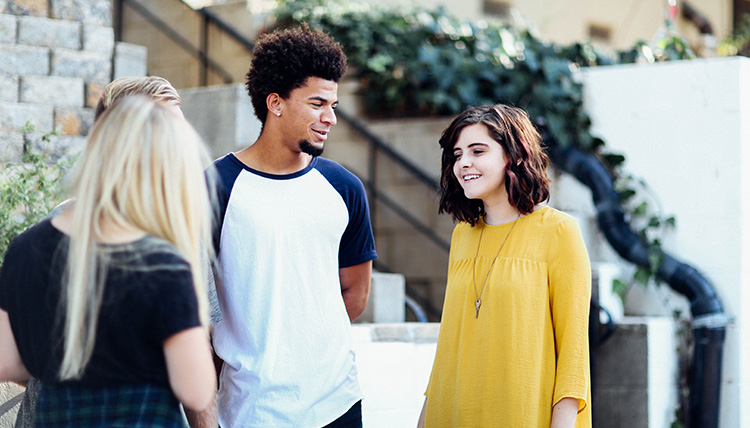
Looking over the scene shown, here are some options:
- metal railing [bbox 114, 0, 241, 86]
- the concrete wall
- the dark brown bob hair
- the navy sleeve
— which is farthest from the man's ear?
the concrete wall

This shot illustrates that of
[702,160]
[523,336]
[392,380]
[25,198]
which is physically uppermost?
[702,160]

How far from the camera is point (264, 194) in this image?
237 centimetres

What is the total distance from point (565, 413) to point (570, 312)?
27 cm

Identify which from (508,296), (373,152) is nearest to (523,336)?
(508,296)

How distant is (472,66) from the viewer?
6.01m

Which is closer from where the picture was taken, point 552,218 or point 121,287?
point 121,287

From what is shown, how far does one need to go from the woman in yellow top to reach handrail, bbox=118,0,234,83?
4.86m

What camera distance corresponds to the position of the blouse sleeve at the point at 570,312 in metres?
2.30

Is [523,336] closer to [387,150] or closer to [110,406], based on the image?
[110,406]

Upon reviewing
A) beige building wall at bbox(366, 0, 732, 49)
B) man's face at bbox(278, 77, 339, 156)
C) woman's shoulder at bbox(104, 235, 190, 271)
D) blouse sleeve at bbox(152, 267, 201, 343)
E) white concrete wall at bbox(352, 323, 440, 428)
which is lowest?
white concrete wall at bbox(352, 323, 440, 428)

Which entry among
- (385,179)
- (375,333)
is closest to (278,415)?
(375,333)

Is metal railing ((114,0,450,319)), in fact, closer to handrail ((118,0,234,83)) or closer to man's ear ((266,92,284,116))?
handrail ((118,0,234,83))

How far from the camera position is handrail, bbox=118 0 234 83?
717 cm

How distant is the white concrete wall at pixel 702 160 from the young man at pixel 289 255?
3430 millimetres
